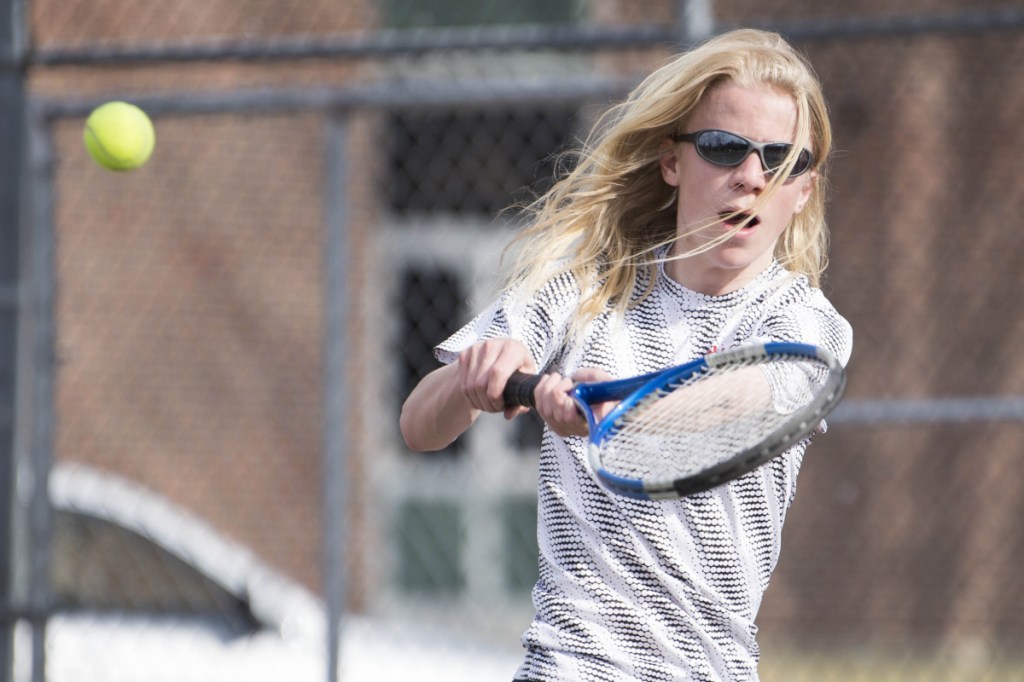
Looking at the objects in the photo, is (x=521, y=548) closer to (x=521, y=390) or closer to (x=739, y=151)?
(x=739, y=151)

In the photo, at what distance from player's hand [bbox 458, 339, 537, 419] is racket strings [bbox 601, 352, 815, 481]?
190 millimetres

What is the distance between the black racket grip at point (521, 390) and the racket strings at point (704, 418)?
0.48 ft

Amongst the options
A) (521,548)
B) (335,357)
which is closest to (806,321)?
(335,357)

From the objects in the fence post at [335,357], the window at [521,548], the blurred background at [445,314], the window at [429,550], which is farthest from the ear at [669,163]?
the window at [429,550]

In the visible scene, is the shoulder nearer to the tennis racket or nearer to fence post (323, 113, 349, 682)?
the tennis racket

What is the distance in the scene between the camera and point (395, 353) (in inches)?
384

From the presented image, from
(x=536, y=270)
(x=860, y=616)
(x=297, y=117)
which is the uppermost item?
(x=297, y=117)

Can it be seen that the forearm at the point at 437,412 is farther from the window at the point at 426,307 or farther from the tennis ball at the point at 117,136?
the window at the point at 426,307

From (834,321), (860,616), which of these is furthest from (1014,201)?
(834,321)

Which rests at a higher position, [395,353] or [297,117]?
[297,117]

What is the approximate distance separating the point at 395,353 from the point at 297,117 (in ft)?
5.65

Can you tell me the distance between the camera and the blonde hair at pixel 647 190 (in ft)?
8.43

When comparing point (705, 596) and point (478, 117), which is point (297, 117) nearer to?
point (478, 117)

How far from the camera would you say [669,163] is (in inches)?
108
